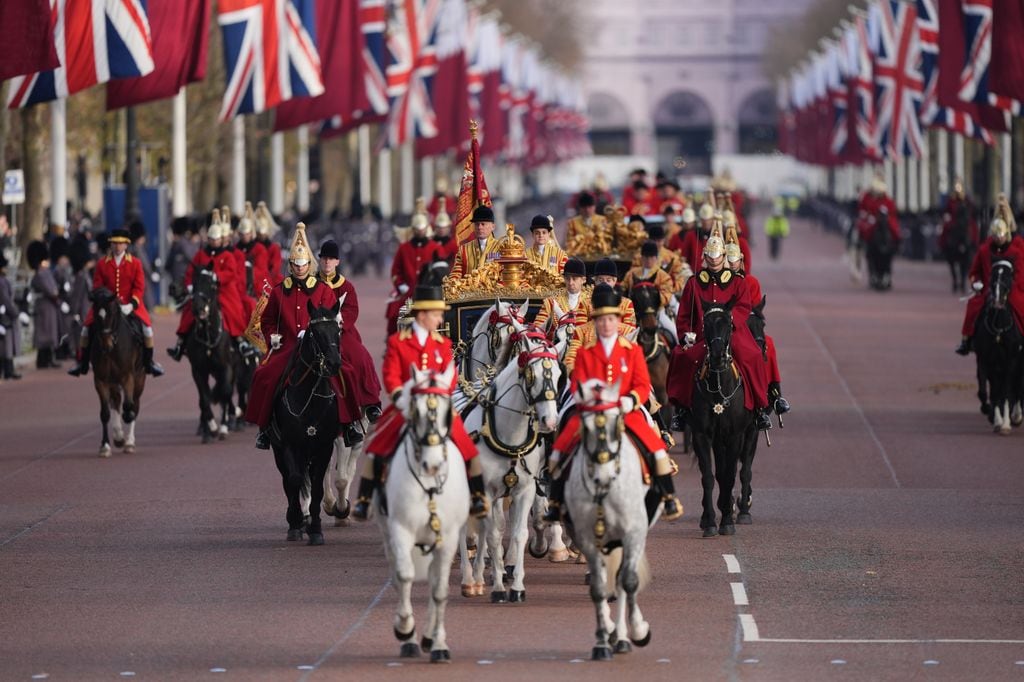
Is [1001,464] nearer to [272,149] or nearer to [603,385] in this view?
[603,385]

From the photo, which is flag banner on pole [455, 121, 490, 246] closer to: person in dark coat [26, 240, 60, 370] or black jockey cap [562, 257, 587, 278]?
black jockey cap [562, 257, 587, 278]

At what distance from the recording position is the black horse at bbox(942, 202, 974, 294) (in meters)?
48.7

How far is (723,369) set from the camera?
700 inches

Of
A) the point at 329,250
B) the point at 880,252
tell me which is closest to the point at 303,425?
the point at 329,250

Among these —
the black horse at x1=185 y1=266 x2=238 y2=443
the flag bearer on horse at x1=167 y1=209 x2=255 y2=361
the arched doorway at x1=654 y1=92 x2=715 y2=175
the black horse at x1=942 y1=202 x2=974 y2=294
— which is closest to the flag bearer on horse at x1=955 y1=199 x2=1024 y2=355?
the flag bearer on horse at x1=167 y1=209 x2=255 y2=361

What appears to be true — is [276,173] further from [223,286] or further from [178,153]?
[223,286]

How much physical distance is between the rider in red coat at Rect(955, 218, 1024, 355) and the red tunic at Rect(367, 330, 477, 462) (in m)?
12.2

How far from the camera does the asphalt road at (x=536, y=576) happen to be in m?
12.8

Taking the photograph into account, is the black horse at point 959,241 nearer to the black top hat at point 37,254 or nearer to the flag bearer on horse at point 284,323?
the black top hat at point 37,254

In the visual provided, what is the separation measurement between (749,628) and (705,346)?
4.54 meters

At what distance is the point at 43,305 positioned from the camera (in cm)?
3177

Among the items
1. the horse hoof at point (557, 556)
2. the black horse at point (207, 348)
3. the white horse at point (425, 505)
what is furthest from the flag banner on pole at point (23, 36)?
the white horse at point (425, 505)

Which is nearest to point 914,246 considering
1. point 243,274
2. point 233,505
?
point 243,274

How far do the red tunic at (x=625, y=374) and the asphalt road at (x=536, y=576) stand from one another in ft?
3.82
